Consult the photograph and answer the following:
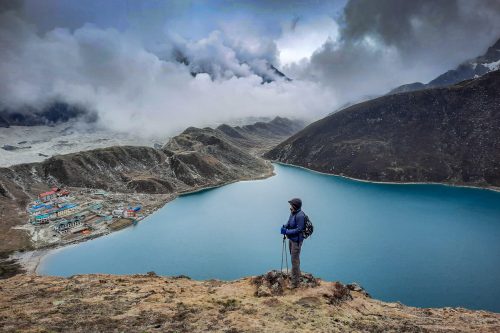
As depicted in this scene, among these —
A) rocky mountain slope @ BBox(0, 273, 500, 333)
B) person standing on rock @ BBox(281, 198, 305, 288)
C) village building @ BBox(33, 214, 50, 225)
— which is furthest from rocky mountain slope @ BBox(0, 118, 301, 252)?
person standing on rock @ BBox(281, 198, 305, 288)

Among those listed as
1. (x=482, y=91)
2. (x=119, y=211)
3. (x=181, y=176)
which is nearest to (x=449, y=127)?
(x=482, y=91)

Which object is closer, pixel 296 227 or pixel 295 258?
pixel 296 227

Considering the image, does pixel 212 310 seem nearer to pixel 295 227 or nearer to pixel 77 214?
pixel 295 227

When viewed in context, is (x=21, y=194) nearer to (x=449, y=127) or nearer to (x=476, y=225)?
(x=476, y=225)

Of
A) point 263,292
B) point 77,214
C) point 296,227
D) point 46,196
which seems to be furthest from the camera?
point 46,196

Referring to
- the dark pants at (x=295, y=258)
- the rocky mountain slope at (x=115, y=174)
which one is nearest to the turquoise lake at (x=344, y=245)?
the rocky mountain slope at (x=115, y=174)

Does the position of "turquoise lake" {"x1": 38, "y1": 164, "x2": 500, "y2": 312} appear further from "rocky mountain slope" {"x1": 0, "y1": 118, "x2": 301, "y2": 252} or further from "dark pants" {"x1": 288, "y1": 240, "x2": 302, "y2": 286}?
"dark pants" {"x1": 288, "y1": 240, "x2": 302, "y2": 286}

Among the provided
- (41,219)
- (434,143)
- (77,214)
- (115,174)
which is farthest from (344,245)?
(434,143)
